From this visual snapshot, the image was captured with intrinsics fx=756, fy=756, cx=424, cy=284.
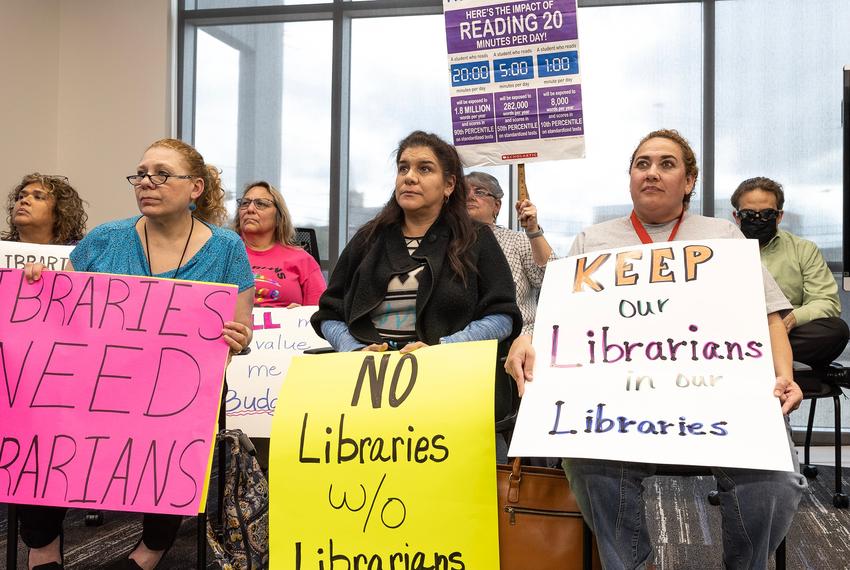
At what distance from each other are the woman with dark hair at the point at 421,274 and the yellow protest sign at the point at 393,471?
13.6 inches

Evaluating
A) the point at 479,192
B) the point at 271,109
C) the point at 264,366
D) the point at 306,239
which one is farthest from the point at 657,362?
the point at 271,109

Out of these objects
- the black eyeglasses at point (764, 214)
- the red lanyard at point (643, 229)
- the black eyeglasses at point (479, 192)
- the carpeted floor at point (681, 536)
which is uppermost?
the black eyeglasses at point (479, 192)

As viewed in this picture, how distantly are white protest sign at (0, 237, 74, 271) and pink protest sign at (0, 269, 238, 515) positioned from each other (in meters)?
1.21

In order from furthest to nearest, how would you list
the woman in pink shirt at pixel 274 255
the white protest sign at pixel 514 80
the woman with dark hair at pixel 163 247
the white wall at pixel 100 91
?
the white wall at pixel 100 91
the woman in pink shirt at pixel 274 255
the white protest sign at pixel 514 80
the woman with dark hair at pixel 163 247

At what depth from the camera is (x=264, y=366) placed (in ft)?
10.6

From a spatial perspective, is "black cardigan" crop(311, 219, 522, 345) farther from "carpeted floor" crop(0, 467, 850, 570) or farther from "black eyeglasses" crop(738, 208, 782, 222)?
"black eyeglasses" crop(738, 208, 782, 222)

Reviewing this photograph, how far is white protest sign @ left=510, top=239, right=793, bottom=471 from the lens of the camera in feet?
4.99

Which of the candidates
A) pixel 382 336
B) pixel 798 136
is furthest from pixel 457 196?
pixel 798 136

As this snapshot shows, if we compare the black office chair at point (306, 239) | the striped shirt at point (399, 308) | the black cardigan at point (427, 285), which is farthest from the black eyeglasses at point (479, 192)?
the striped shirt at point (399, 308)

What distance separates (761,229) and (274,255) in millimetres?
2289

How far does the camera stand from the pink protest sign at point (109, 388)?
1824 millimetres

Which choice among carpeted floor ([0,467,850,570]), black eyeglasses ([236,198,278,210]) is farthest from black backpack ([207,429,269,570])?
black eyeglasses ([236,198,278,210])

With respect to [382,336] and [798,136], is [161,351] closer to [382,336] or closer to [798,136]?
[382,336]

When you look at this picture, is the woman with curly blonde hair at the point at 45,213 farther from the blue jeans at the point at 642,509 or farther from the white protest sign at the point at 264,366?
the blue jeans at the point at 642,509
